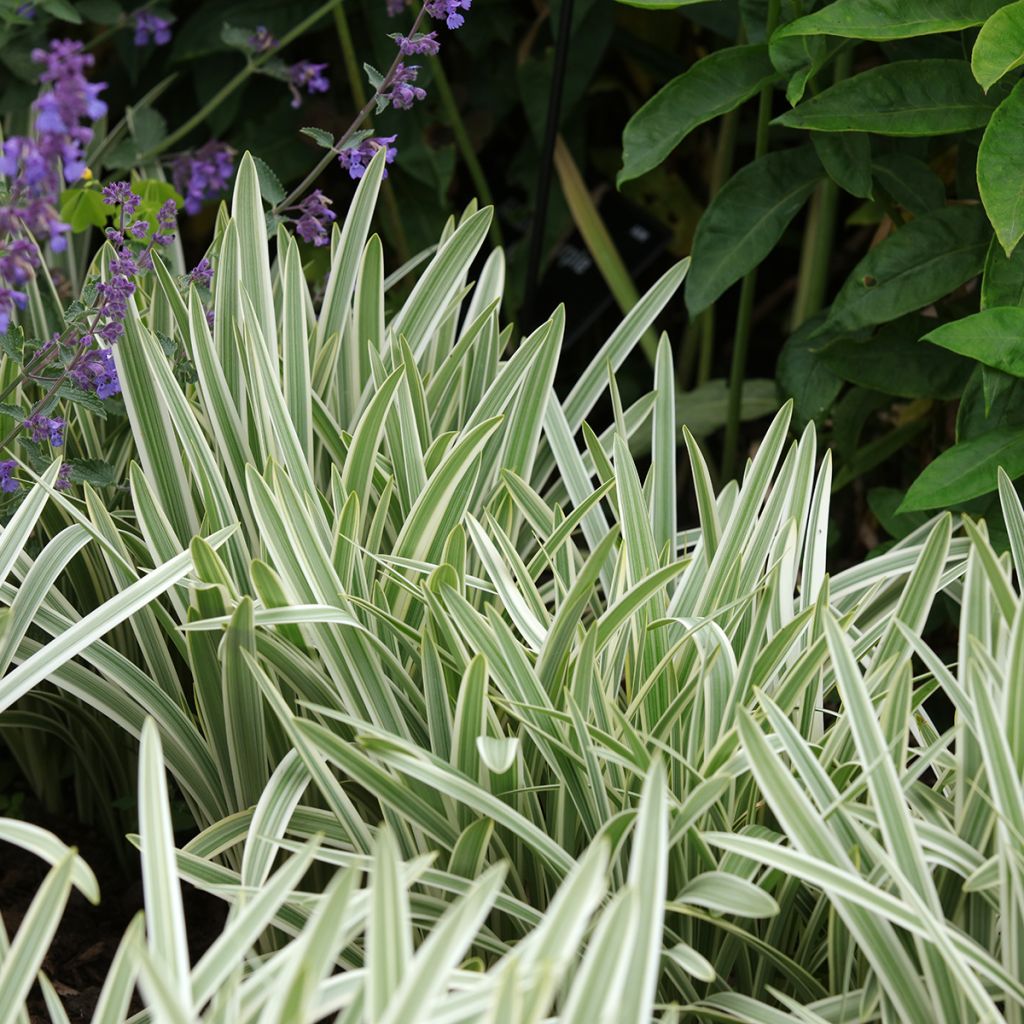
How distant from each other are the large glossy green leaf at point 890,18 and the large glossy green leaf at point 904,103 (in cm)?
7

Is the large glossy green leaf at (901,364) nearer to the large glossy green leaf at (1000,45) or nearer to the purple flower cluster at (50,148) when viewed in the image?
the large glossy green leaf at (1000,45)

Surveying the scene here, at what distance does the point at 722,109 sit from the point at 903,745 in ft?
2.26

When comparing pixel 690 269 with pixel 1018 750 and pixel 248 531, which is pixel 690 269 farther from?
pixel 1018 750

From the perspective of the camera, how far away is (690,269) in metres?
1.34

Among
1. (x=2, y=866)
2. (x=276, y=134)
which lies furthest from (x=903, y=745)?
(x=276, y=134)

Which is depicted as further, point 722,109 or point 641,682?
point 722,109

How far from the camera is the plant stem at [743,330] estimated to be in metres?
1.36


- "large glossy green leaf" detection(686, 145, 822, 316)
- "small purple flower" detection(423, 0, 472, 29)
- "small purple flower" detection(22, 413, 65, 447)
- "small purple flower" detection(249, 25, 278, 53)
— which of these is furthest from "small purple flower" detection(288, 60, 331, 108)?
"small purple flower" detection(22, 413, 65, 447)

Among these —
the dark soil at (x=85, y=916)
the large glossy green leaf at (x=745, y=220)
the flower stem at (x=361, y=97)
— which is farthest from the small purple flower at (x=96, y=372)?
the flower stem at (x=361, y=97)

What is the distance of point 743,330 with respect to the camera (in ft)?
4.86

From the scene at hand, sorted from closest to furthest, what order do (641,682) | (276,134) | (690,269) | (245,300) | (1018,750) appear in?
(1018,750), (641,682), (245,300), (690,269), (276,134)

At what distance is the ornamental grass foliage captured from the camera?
2.17 ft

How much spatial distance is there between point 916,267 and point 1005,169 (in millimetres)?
191

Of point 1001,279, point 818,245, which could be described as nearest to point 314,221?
point 1001,279
